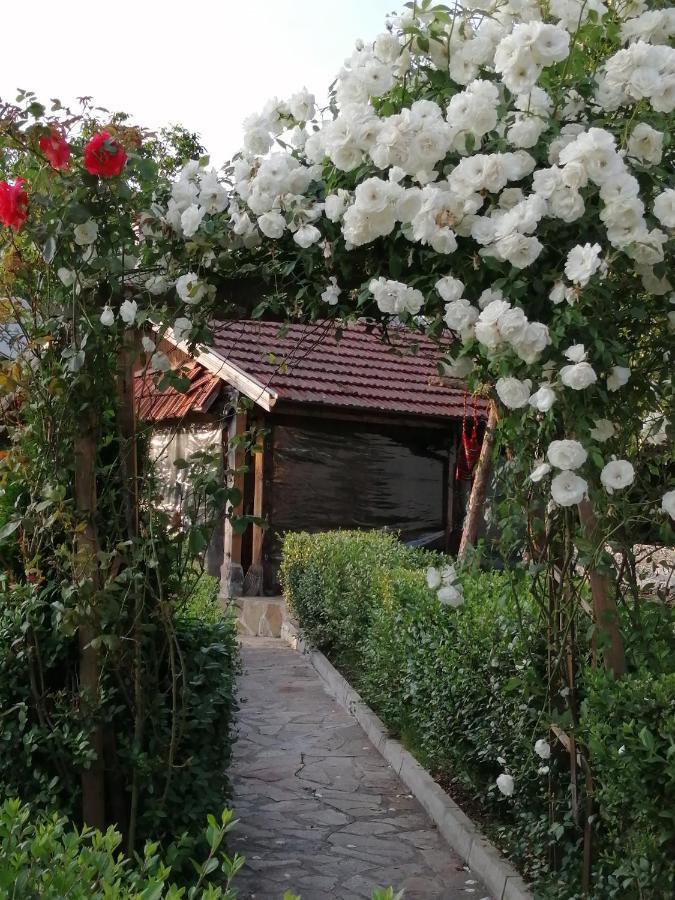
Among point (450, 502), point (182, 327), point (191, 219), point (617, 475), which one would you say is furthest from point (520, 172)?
point (450, 502)

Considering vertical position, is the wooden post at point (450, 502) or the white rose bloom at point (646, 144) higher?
the white rose bloom at point (646, 144)

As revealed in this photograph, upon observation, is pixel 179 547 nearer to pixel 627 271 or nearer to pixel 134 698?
pixel 134 698

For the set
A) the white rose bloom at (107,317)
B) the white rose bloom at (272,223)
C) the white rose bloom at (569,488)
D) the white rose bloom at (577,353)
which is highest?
the white rose bloom at (272,223)

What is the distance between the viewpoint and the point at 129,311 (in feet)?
13.0

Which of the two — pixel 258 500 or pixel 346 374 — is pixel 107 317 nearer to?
pixel 258 500

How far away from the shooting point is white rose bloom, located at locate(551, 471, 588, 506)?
3.16 m

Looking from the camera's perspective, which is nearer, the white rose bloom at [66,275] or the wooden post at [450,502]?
the white rose bloom at [66,275]

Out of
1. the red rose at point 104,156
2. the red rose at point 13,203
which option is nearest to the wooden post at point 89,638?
the red rose at point 13,203

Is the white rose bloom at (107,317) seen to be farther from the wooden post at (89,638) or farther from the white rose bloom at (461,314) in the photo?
the white rose bloom at (461,314)

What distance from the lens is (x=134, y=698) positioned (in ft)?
14.2

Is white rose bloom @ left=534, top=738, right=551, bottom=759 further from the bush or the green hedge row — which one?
the bush

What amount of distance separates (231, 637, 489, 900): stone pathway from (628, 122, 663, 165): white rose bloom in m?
3.40

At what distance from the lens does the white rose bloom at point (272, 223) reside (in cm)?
365

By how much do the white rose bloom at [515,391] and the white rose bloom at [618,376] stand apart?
10.2 inches
